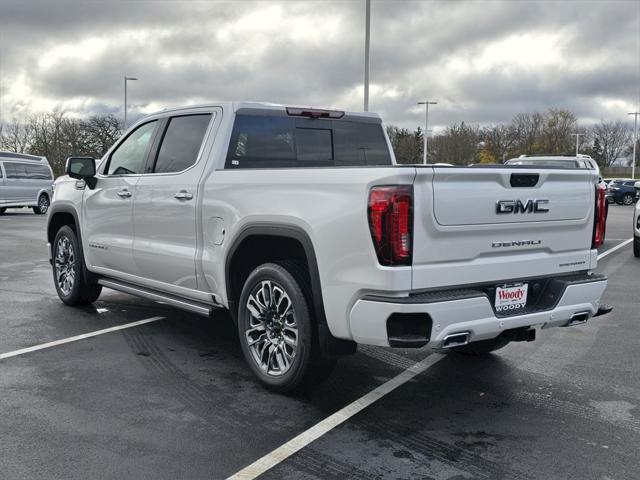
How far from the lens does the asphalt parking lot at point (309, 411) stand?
3.47 m

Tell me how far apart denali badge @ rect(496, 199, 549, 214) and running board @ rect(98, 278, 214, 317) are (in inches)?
89.4

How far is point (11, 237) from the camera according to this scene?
1562 centimetres

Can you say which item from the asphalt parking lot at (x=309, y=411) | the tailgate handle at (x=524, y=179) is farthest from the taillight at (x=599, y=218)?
the asphalt parking lot at (x=309, y=411)

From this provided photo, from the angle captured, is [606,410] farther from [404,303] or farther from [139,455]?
[139,455]

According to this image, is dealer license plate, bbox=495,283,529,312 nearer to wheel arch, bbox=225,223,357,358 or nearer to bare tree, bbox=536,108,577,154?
wheel arch, bbox=225,223,357,358

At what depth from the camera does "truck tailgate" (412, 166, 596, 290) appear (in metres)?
3.73

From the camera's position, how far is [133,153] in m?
6.19

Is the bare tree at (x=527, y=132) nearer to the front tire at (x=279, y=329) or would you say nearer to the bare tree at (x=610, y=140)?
the bare tree at (x=610, y=140)

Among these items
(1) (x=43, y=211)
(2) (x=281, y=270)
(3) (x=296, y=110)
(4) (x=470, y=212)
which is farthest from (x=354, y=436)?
(1) (x=43, y=211)

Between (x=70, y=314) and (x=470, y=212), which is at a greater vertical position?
(x=470, y=212)

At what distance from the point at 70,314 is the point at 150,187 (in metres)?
2.13

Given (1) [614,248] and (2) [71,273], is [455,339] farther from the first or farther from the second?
(1) [614,248]

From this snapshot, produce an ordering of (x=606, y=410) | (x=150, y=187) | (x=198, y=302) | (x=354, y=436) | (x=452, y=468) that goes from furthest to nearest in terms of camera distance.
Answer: (x=150, y=187)
(x=198, y=302)
(x=606, y=410)
(x=354, y=436)
(x=452, y=468)

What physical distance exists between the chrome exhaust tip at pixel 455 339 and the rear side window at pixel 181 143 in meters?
2.55
